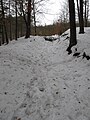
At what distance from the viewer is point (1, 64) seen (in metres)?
8.54

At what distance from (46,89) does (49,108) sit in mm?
1359

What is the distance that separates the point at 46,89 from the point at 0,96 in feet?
6.30

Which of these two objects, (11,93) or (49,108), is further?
(11,93)

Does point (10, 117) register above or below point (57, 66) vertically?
below

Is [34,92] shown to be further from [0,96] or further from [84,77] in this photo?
[84,77]

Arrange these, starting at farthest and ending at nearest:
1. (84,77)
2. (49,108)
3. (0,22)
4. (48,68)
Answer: (0,22) → (48,68) → (84,77) → (49,108)

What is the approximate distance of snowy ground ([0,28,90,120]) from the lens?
16.5 feet

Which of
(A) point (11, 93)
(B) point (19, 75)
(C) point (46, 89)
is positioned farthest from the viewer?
(B) point (19, 75)

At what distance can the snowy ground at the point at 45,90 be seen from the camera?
5.04 metres

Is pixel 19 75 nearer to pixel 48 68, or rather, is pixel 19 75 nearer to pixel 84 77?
pixel 48 68

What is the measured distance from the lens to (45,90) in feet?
21.3

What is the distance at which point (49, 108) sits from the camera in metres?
5.29

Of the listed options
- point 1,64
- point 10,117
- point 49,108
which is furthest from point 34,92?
point 1,64

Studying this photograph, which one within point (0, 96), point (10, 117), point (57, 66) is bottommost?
point (10, 117)
